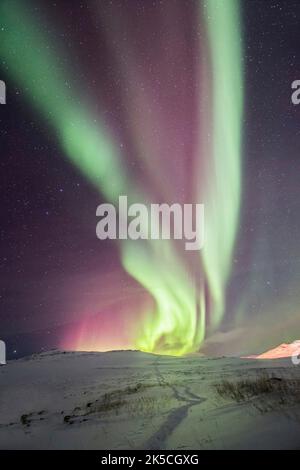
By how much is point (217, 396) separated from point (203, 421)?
2.97m

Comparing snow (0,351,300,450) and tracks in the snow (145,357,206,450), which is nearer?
snow (0,351,300,450)

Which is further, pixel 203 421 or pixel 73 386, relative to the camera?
pixel 73 386

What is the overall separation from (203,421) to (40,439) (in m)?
3.91

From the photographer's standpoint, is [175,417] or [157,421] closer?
[157,421]

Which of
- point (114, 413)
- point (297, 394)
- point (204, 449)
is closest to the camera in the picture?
point (204, 449)

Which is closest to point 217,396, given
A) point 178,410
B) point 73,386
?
point 178,410

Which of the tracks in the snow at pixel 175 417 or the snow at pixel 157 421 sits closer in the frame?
the snow at pixel 157 421
